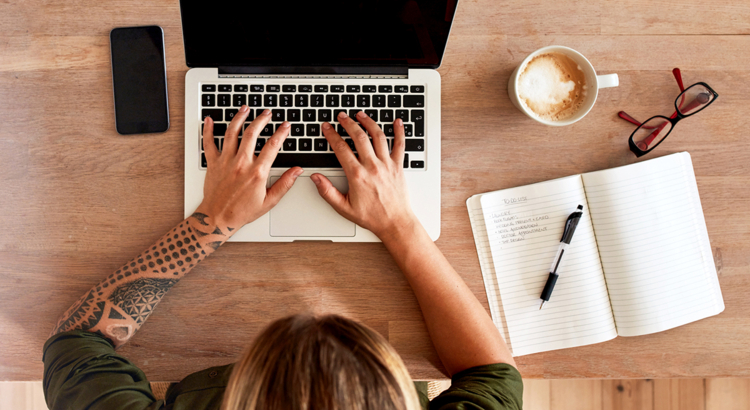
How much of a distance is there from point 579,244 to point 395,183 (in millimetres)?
368

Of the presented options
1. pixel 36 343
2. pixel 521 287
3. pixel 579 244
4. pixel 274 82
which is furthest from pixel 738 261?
pixel 36 343

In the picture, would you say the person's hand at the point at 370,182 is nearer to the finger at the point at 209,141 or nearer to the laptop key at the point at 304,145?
the laptop key at the point at 304,145

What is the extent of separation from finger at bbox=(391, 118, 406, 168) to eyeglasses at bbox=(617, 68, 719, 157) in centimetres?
43

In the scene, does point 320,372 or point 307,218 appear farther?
point 307,218

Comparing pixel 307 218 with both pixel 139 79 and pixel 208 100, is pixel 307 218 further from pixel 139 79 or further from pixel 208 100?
pixel 139 79

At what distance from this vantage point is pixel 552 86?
78 centimetres

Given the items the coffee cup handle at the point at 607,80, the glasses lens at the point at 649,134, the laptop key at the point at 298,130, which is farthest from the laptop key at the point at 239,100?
the glasses lens at the point at 649,134

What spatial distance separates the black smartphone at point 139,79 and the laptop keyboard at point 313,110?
3.6 inches

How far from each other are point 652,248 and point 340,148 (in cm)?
61

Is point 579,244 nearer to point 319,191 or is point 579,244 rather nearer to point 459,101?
Answer: point 459,101

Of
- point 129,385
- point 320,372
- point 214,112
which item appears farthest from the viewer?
point 214,112

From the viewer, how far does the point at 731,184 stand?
82 cm

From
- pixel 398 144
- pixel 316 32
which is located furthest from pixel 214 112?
pixel 398 144

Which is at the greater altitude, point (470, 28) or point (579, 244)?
point (470, 28)
